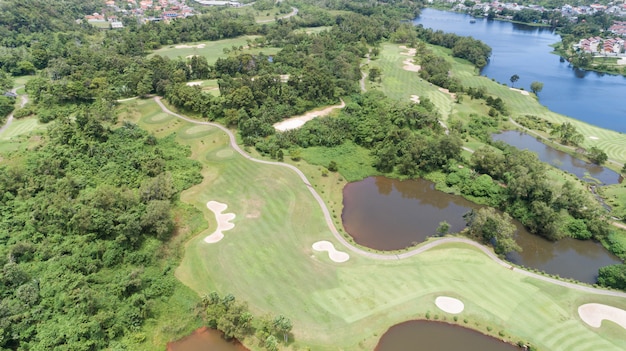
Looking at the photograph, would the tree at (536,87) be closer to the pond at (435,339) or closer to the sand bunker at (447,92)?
the sand bunker at (447,92)

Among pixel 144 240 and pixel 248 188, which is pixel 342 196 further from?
pixel 144 240

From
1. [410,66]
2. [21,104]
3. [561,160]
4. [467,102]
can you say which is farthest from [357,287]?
[410,66]

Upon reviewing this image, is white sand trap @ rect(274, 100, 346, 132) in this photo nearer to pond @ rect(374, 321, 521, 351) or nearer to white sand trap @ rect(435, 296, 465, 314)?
white sand trap @ rect(435, 296, 465, 314)

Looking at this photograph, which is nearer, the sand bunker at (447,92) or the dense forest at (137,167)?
the dense forest at (137,167)

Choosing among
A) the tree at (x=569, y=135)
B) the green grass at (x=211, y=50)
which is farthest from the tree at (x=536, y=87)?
the green grass at (x=211, y=50)

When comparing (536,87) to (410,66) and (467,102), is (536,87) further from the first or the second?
(410,66)

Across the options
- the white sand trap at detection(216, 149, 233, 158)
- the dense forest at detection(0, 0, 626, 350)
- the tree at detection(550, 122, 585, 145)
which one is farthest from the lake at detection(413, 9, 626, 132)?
the white sand trap at detection(216, 149, 233, 158)
